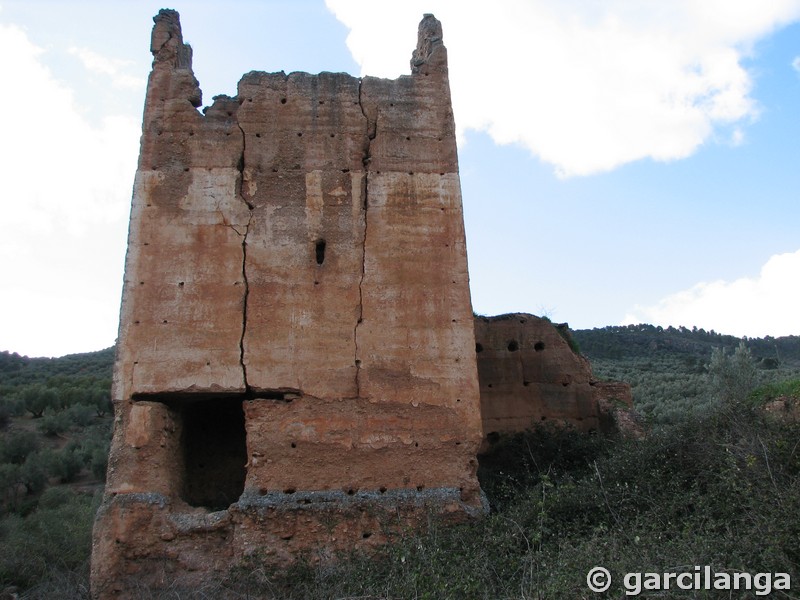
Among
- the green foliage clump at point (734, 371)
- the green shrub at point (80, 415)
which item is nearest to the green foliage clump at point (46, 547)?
the green shrub at point (80, 415)

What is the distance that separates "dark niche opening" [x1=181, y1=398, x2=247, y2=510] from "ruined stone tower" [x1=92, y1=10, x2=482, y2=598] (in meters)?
0.02


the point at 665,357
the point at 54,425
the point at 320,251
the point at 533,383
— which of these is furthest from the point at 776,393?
the point at 54,425

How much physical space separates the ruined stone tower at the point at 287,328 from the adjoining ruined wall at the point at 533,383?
2.37 meters

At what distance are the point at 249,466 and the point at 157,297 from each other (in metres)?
1.96

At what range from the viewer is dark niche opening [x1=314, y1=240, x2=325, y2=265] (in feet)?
24.5

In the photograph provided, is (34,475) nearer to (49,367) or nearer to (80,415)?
(80,415)

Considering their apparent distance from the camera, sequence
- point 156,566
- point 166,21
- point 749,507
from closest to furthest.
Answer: point 749,507
point 156,566
point 166,21

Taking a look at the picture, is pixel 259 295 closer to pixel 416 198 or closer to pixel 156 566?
pixel 416 198

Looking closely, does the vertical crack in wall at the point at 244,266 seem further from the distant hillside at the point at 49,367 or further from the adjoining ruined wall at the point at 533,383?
the distant hillside at the point at 49,367

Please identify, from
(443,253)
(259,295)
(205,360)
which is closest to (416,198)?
(443,253)

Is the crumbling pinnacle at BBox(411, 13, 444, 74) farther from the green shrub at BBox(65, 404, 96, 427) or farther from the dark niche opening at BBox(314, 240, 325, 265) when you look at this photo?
the green shrub at BBox(65, 404, 96, 427)

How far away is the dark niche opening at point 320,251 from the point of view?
748 cm

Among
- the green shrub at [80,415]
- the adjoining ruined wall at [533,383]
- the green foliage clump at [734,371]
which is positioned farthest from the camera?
the green shrub at [80,415]

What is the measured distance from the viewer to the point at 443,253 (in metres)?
7.62
